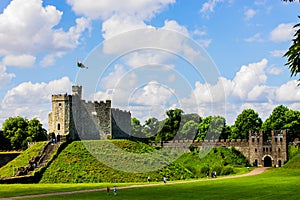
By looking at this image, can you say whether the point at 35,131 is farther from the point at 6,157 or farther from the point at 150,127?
the point at 150,127

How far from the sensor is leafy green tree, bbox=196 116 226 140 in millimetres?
110975

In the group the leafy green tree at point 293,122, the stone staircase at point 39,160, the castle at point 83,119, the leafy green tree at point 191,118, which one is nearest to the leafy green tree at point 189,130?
the leafy green tree at point 191,118

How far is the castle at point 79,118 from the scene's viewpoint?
69250 mm

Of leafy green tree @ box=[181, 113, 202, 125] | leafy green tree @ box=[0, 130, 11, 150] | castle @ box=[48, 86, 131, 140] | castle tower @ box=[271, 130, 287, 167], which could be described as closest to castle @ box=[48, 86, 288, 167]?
castle @ box=[48, 86, 131, 140]

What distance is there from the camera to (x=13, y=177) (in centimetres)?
5641

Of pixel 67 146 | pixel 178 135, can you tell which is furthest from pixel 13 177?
pixel 178 135

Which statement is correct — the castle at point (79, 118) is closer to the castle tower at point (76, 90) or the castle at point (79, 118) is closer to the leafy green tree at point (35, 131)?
the castle tower at point (76, 90)

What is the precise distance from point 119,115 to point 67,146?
1471 centimetres

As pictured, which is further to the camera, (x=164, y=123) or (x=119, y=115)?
(x=164, y=123)

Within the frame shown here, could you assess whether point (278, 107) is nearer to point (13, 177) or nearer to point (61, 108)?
point (61, 108)

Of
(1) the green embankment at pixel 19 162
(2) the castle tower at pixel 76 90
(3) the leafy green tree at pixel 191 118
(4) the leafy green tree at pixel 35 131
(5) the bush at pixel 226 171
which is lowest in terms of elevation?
(5) the bush at pixel 226 171

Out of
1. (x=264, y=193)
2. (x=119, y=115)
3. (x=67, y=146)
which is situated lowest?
(x=264, y=193)

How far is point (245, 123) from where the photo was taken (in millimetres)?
109312

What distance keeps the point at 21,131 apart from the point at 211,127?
45329mm
